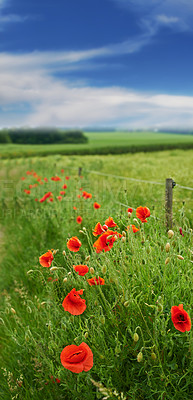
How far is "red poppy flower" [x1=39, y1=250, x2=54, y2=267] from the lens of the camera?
200 cm

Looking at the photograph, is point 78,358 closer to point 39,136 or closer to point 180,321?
point 180,321

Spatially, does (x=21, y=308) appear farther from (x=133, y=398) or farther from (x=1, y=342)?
(x=133, y=398)

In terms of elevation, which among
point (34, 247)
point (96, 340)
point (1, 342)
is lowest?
point (1, 342)

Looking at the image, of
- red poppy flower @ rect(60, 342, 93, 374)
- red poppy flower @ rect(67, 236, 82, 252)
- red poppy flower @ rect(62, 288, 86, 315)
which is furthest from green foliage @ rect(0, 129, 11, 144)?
red poppy flower @ rect(60, 342, 93, 374)

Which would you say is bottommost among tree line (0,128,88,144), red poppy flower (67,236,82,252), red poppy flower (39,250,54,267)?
red poppy flower (39,250,54,267)

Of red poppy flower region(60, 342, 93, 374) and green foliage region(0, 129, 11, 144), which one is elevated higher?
green foliage region(0, 129, 11, 144)

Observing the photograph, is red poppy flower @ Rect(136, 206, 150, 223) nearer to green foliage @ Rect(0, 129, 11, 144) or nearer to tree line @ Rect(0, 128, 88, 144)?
tree line @ Rect(0, 128, 88, 144)

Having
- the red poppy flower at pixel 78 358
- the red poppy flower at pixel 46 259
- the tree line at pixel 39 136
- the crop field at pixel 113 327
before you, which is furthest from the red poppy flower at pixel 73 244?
the tree line at pixel 39 136

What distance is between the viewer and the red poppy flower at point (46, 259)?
200cm

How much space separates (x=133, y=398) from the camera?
1.72 meters

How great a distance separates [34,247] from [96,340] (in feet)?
9.00

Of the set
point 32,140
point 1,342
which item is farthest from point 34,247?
point 32,140

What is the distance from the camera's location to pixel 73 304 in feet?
5.67

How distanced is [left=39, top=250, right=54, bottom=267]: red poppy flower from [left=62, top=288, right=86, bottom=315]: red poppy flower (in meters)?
0.35
